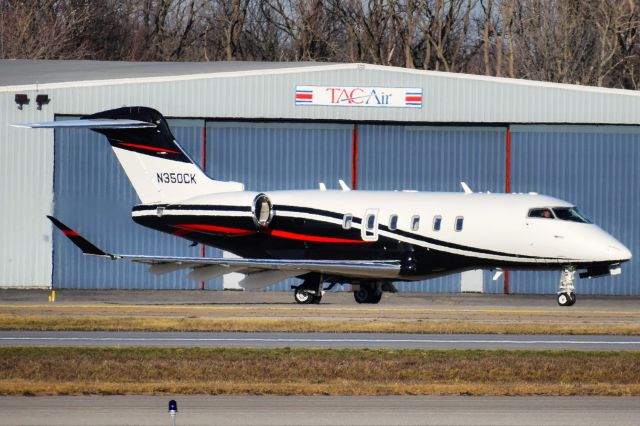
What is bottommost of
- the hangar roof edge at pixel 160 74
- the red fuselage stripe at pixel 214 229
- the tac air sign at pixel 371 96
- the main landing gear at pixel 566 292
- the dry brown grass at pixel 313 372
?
the dry brown grass at pixel 313 372

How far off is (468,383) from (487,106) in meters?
25.1

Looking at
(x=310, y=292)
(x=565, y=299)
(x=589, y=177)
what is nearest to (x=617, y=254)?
(x=565, y=299)

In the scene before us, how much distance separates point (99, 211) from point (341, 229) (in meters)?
10.7

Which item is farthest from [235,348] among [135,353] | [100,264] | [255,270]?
[100,264]

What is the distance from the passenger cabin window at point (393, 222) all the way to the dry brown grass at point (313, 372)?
42.0 ft

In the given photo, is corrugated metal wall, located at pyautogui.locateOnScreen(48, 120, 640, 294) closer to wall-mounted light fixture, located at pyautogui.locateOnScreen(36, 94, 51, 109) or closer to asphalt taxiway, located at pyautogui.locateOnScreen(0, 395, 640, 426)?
wall-mounted light fixture, located at pyautogui.locateOnScreen(36, 94, 51, 109)

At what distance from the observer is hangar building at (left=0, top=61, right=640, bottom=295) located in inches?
1720

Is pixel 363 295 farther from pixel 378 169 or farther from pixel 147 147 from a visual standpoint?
pixel 378 169

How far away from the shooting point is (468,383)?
2006 cm

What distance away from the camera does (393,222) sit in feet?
121

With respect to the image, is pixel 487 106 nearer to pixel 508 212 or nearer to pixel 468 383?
pixel 508 212

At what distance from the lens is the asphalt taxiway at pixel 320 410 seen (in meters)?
16.2

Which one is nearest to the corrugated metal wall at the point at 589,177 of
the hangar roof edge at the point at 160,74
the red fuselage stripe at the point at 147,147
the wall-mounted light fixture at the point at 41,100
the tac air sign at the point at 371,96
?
the hangar roof edge at the point at 160,74

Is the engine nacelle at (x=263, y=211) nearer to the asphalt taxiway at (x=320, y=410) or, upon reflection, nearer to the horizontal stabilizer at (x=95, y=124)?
the horizontal stabilizer at (x=95, y=124)
